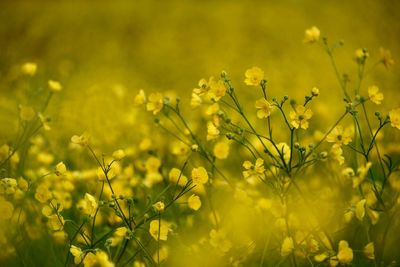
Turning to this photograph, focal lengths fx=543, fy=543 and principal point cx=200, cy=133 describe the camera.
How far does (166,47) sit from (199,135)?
3.05m

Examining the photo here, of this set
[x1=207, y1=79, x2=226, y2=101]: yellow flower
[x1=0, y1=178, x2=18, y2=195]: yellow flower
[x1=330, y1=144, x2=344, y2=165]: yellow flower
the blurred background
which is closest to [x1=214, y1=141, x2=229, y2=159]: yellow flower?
[x1=207, y1=79, x2=226, y2=101]: yellow flower

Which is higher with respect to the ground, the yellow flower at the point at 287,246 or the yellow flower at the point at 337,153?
the yellow flower at the point at 337,153

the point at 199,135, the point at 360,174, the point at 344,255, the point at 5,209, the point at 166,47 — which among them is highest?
the point at 360,174

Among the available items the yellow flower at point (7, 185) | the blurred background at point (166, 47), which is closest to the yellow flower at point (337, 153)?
the yellow flower at point (7, 185)

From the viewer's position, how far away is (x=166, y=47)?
5867mm

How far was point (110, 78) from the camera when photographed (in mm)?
4473

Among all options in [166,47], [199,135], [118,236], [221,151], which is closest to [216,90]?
[221,151]

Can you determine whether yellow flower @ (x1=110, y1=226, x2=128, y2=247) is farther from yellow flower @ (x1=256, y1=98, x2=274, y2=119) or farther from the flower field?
yellow flower @ (x1=256, y1=98, x2=274, y2=119)

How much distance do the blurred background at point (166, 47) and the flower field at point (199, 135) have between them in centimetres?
2

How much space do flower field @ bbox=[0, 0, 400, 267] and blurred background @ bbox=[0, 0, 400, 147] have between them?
22 millimetres

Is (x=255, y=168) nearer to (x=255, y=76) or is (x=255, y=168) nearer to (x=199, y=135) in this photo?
(x=255, y=76)

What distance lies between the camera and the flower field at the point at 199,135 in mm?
1454

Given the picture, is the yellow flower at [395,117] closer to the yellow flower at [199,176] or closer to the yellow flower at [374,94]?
the yellow flower at [374,94]

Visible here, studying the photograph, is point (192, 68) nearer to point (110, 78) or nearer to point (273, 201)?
point (110, 78)
